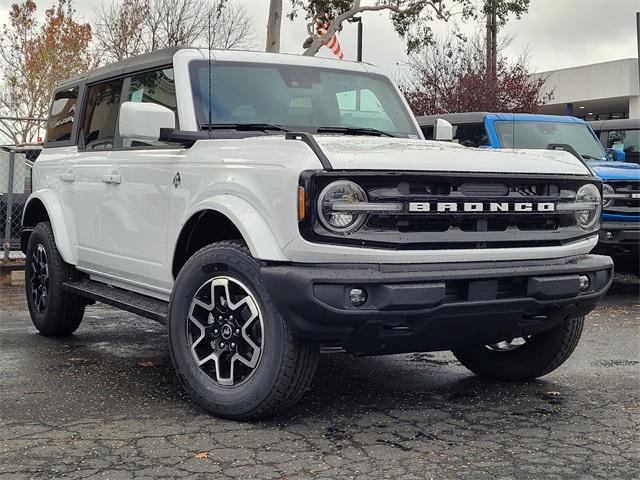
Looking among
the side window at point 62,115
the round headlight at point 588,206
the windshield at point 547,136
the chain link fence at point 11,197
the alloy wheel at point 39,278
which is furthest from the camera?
the chain link fence at point 11,197

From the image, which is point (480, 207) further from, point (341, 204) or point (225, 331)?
point (225, 331)

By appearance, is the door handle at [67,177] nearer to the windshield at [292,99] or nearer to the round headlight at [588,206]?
the windshield at [292,99]

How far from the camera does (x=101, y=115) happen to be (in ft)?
20.7

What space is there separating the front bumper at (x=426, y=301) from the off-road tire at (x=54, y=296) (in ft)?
9.40

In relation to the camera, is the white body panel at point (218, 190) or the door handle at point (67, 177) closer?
the white body panel at point (218, 190)

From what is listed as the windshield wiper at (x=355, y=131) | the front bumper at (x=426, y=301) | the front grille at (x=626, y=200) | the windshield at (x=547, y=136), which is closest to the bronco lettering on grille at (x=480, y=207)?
the front bumper at (x=426, y=301)

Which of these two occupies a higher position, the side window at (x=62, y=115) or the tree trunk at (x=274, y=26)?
the tree trunk at (x=274, y=26)

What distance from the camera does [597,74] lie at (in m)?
34.8

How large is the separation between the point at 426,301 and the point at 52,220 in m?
3.52

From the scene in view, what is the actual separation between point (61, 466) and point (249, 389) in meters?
0.95

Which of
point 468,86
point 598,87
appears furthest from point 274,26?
point 598,87

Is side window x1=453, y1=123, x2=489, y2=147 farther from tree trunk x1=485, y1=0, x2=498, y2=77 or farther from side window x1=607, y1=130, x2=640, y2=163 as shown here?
tree trunk x1=485, y1=0, x2=498, y2=77

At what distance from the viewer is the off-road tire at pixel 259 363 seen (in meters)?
4.08

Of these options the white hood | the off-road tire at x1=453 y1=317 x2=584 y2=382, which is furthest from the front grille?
the white hood
